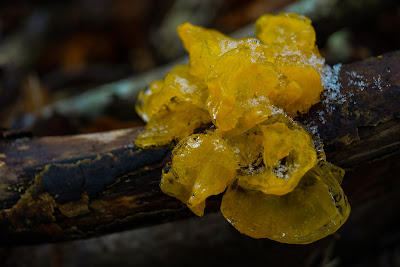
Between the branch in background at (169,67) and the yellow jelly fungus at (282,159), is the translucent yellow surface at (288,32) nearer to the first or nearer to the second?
the yellow jelly fungus at (282,159)

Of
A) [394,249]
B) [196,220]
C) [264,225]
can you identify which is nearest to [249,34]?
[196,220]

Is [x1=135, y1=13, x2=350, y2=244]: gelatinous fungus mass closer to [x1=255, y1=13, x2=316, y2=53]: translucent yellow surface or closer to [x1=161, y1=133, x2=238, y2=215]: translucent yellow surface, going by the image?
[x1=161, y1=133, x2=238, y2=215]: translucent yellow surface

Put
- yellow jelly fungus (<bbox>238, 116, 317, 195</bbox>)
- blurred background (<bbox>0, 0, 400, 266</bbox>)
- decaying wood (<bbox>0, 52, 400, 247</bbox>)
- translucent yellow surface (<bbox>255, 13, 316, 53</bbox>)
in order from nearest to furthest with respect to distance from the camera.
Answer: yellow jelly fungus (<bbox>238, 116, 317, 195</bbox>)
decaying wood (<bbox>0, 52, 400, 247</bbox>)
translucent yellow surface (<bbox>255, 13, 316, 53</bbox>)
blurred background (<bbox>0, 0, 400, 266</bbox>)

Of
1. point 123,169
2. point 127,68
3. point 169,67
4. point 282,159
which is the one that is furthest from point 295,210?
point 127,68

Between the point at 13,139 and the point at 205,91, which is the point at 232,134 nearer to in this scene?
the point at 205,91

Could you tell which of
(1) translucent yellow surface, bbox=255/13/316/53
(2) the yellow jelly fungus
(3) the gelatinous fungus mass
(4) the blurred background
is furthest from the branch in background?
(2) the yellow jelly fungus

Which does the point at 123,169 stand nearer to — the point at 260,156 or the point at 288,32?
the point at 260,156
